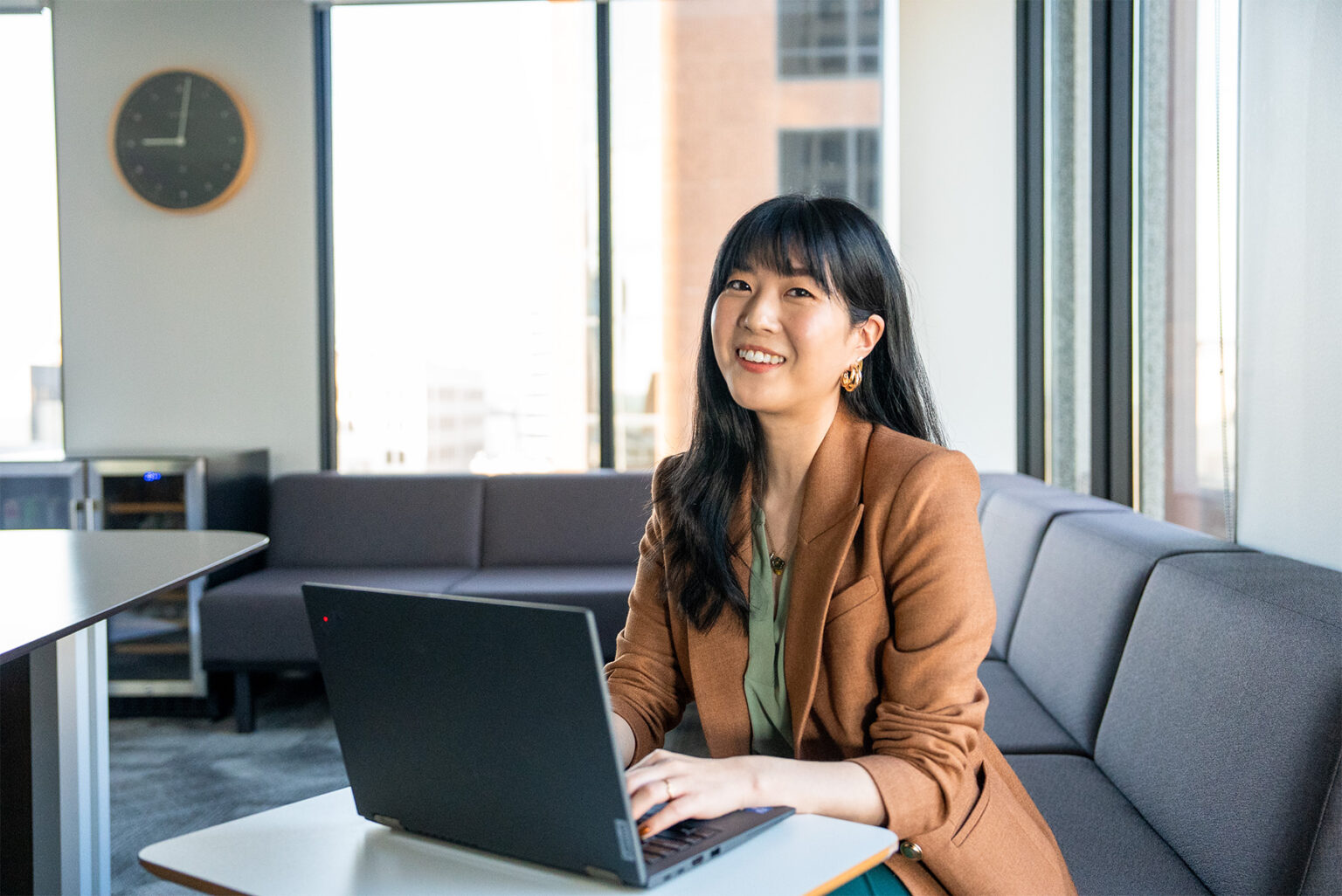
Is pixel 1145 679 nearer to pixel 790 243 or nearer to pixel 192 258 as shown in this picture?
pixel 790 243

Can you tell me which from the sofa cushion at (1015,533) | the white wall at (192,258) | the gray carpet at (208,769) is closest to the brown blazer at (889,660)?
the sofa cushion at (1015,533)

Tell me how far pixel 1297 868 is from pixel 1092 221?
7.37ft

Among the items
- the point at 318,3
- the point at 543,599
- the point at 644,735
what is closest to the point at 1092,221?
the point at 543,599

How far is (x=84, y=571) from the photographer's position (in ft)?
6.35

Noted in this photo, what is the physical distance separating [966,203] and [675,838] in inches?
144

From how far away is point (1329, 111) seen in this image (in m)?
1.64

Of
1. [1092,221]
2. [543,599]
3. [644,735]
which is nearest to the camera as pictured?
[644,735]

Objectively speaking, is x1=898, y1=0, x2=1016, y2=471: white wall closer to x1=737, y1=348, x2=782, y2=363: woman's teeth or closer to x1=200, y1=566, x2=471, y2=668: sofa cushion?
x1=200, y1=566, x2=471, y2=668: sofa cushion

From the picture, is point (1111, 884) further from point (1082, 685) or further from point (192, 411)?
point (192, 411)

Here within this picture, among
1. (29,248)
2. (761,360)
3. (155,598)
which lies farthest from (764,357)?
(29,248)

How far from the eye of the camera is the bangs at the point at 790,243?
1348 millimetres

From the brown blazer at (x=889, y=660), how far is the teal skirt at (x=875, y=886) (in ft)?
0.04

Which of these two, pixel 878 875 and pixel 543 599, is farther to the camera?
pixel 543 599

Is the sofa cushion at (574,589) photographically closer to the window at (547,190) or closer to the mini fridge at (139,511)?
the window at (547,190)
